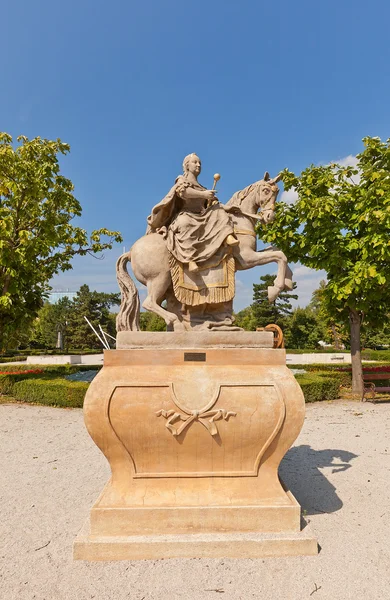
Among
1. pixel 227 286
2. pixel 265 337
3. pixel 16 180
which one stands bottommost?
pixel 265 337

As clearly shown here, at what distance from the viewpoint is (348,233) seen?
39.5ft

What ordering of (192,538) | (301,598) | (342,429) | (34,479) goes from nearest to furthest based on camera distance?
(301,598) → (192,538) → (34,479) → (342,429)

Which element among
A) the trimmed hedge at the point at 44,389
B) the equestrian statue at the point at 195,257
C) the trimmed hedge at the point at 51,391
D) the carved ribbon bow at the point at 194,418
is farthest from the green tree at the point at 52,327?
the carved ribbon bow at the point at 194,418

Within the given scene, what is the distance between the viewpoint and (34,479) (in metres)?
5.63

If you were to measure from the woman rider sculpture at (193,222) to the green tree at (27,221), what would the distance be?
8.84 m

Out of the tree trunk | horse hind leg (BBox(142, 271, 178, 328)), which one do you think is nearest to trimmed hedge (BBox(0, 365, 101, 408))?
horse hind leg (BBox(142, 271, 178, 328))

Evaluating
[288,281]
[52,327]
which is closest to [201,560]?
[288,281]

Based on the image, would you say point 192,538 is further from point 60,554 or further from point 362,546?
point 362,546

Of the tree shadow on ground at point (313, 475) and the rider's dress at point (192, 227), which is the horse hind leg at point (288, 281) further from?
the tree shadow on ground at point (313, 475)

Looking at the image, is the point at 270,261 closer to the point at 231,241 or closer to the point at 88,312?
the point at 231,241

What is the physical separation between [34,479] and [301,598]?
4.34 metres

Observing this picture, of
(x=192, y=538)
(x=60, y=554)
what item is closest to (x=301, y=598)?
(x=192, y=538)

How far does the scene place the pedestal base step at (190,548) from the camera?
3383 millimetres

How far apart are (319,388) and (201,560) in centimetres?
986
